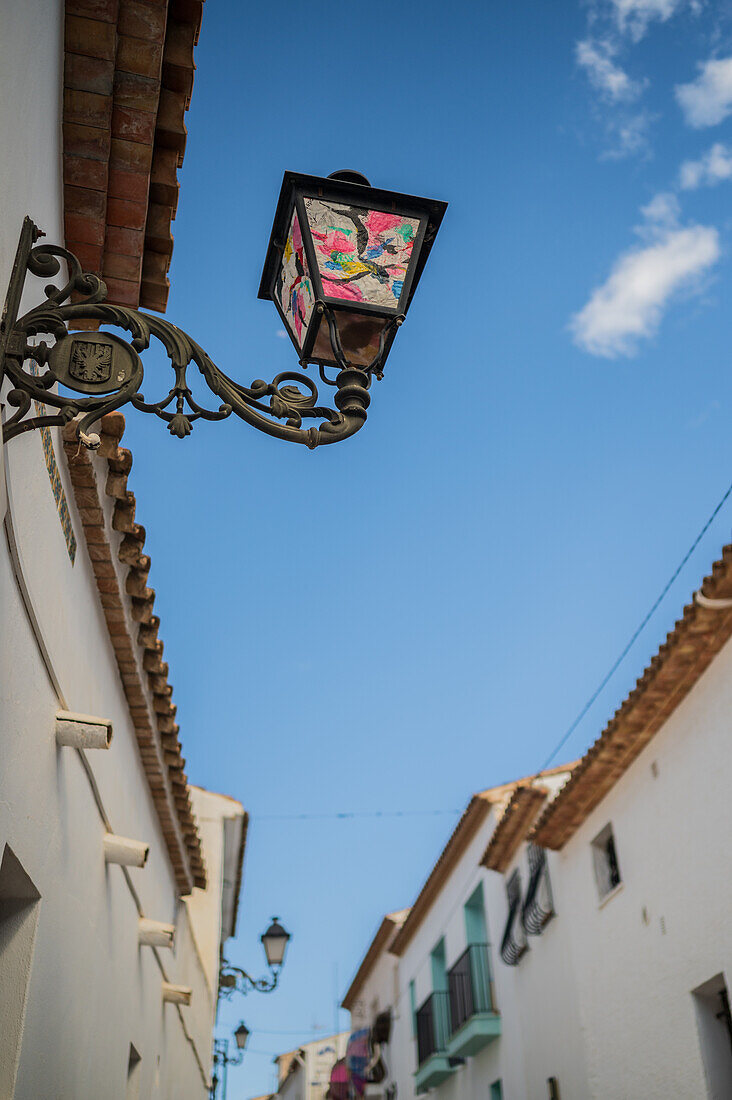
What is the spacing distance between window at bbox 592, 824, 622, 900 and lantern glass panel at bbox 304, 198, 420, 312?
340 inches

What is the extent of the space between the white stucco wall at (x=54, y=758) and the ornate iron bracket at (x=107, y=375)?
265mm

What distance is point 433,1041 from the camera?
683 inches

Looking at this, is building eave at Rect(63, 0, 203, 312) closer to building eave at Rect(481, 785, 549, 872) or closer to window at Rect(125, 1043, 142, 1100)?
window at Rect(125, 1043, 142, 1100)

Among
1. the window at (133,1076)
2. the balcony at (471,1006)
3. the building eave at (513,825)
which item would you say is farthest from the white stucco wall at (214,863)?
the window at (133,1076)

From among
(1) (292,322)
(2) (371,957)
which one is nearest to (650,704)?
(1) (292,322)

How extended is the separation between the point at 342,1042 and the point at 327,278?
35.7 m

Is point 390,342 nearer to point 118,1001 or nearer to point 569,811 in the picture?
point 118,1001

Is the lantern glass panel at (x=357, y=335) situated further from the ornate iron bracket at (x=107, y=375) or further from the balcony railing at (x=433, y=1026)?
the balcony railing at (x=433, y=1026)

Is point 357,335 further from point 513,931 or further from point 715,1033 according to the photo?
point 513,931

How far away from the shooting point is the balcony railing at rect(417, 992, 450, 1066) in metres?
16.9

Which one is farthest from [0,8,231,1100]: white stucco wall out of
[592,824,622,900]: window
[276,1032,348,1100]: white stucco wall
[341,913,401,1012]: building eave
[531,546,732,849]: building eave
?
[276,1032,348,1100]: white stucco wall

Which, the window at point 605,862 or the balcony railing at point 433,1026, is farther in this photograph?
the balcony railing at point 433,1026

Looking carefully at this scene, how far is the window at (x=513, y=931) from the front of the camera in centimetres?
1355

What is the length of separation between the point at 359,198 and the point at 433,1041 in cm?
1716
